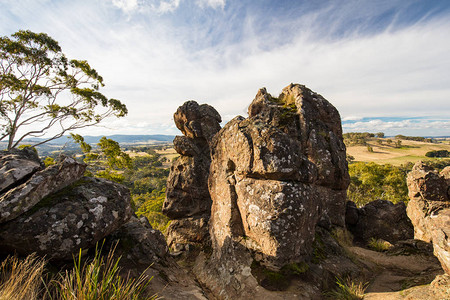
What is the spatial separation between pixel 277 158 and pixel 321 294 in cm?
530

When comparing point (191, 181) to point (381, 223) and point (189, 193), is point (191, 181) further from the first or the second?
point (381, 223)

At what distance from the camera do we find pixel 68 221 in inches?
255

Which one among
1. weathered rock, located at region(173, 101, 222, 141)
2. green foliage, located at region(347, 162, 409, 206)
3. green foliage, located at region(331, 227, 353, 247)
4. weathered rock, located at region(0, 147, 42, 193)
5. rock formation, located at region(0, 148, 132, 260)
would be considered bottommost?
green foliage, located at region(347, 162, 409, 206)

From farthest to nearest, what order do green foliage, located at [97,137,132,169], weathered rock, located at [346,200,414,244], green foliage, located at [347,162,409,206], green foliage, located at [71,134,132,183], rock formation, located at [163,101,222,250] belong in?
green foliage, located at [347,162,409,206]
green foliage, located at [97,137,132,169]
green foliage, located at [71,134,132,183]
rock formation, located at [163,101,222,250]
weathered rock, located at [346,200,414,244]

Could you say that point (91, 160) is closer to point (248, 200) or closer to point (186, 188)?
point (186, 188)

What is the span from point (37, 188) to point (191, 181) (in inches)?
379

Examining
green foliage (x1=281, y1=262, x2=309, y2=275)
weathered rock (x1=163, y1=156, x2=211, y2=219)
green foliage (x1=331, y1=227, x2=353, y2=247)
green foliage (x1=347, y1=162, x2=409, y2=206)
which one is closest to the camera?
green foliage (x1=281, y1=262, x2=309, y2=275)

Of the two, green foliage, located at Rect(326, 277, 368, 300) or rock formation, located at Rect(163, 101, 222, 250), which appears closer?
green foliage, located at Rect(326, 277, 368, 300)

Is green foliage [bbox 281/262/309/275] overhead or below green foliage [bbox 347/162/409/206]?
overhead

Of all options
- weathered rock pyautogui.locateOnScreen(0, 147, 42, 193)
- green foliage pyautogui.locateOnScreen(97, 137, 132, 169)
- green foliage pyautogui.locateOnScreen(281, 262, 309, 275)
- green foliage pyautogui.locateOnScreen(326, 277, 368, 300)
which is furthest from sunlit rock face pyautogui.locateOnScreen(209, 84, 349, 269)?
green foliage pyautogui.locateOnScreen(97, 137, 132, 169)

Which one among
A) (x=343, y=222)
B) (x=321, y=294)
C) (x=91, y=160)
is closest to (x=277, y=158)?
(x=321, y=294)

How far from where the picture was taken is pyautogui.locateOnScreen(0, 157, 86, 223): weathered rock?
5.81 metres

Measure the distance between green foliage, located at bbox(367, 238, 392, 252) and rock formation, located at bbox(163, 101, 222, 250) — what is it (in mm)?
10260

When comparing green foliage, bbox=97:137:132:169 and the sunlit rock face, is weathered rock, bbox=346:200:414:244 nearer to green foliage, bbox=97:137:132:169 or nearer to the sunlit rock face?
the sunlit rock face
